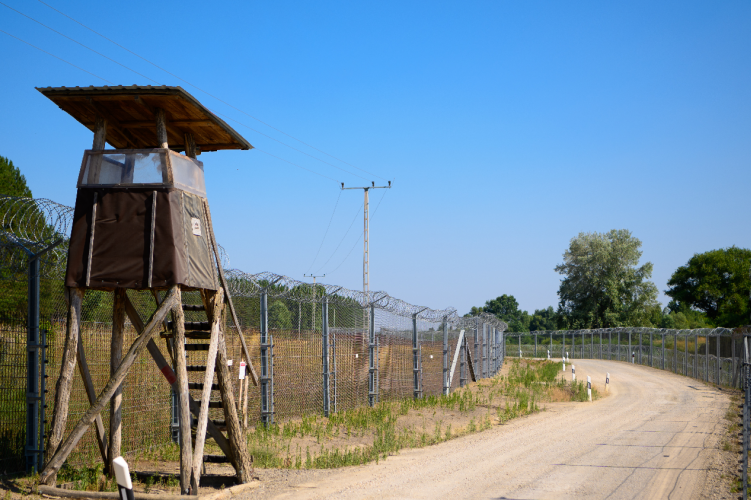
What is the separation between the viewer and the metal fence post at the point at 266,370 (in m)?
12.2

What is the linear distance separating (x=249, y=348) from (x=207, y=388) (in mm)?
5398

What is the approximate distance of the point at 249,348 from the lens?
13055 mm

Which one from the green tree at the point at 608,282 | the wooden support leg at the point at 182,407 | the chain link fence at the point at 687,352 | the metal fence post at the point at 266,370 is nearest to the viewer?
the wooden support leg at the point at 182,407

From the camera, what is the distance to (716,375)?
2794 cm

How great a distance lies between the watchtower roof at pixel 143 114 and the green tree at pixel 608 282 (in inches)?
2500

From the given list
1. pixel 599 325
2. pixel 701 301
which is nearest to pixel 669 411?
pixel 599 325

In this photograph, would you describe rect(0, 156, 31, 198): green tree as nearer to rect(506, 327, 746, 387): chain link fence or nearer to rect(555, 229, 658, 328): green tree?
rect(506, 327, 746, 387): chain link fence

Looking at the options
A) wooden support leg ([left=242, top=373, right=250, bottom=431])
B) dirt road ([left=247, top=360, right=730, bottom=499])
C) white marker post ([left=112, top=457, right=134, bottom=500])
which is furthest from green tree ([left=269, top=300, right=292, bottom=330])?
white marker post ([left=112, top=457, right=134, bottom=500])

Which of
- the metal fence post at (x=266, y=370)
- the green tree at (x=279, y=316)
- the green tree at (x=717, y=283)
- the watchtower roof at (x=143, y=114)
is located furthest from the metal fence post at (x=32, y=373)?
the green tree at (x=717, y=283)

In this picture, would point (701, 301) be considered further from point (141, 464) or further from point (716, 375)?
point (141, 464)

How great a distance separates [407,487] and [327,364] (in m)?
5.89

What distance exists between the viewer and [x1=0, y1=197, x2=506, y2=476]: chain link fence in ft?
26.5

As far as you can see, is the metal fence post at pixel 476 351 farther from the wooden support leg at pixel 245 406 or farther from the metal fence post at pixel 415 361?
the wooden support leg at pixel 245 406

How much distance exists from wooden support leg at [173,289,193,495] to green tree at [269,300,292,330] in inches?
215
